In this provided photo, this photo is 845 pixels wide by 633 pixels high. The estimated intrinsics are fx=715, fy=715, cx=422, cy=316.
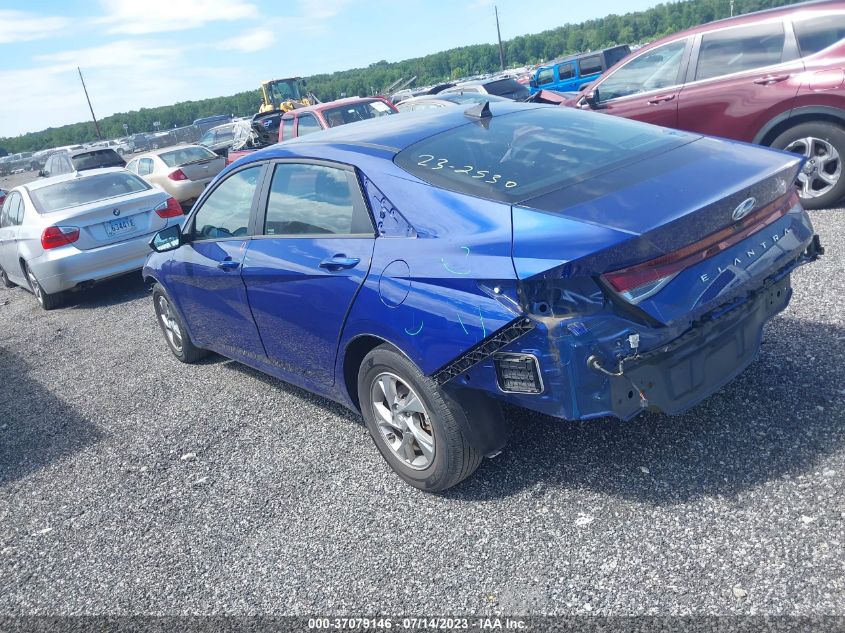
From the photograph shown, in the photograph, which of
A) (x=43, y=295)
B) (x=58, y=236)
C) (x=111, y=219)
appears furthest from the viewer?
(x=43, y=295)

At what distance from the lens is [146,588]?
3.23 meters

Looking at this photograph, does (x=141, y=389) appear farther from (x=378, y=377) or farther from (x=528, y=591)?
(x=528, y=591)

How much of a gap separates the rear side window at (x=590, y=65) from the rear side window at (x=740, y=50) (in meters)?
14.4

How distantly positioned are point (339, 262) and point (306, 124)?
10006 millimetres

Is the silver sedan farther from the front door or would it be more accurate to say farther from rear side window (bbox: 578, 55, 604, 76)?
rear side window (bbox: 578, 55, 604, 76)

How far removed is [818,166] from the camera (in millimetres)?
6426

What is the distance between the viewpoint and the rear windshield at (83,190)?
356 inches

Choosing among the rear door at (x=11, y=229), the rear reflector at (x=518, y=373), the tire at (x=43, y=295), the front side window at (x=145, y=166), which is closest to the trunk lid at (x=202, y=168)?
the front side window at (x=145, y=166)

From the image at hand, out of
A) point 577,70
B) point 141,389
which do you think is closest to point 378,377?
point 141,389

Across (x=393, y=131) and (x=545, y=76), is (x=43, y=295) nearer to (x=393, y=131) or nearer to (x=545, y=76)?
(x=393, y=131)

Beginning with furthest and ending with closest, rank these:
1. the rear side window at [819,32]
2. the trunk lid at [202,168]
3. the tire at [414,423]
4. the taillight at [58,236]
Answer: the trunk lid at [202,168] < the taillight at [58,236] < the rear side window at [819,32] < the tire at [414,423]

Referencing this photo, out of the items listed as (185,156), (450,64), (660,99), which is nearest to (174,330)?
(660,99)

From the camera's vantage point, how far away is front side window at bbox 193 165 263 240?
4355 mm

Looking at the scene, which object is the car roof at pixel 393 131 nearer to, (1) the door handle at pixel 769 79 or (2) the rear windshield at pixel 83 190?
(1) the door handle at pixel 769 79
